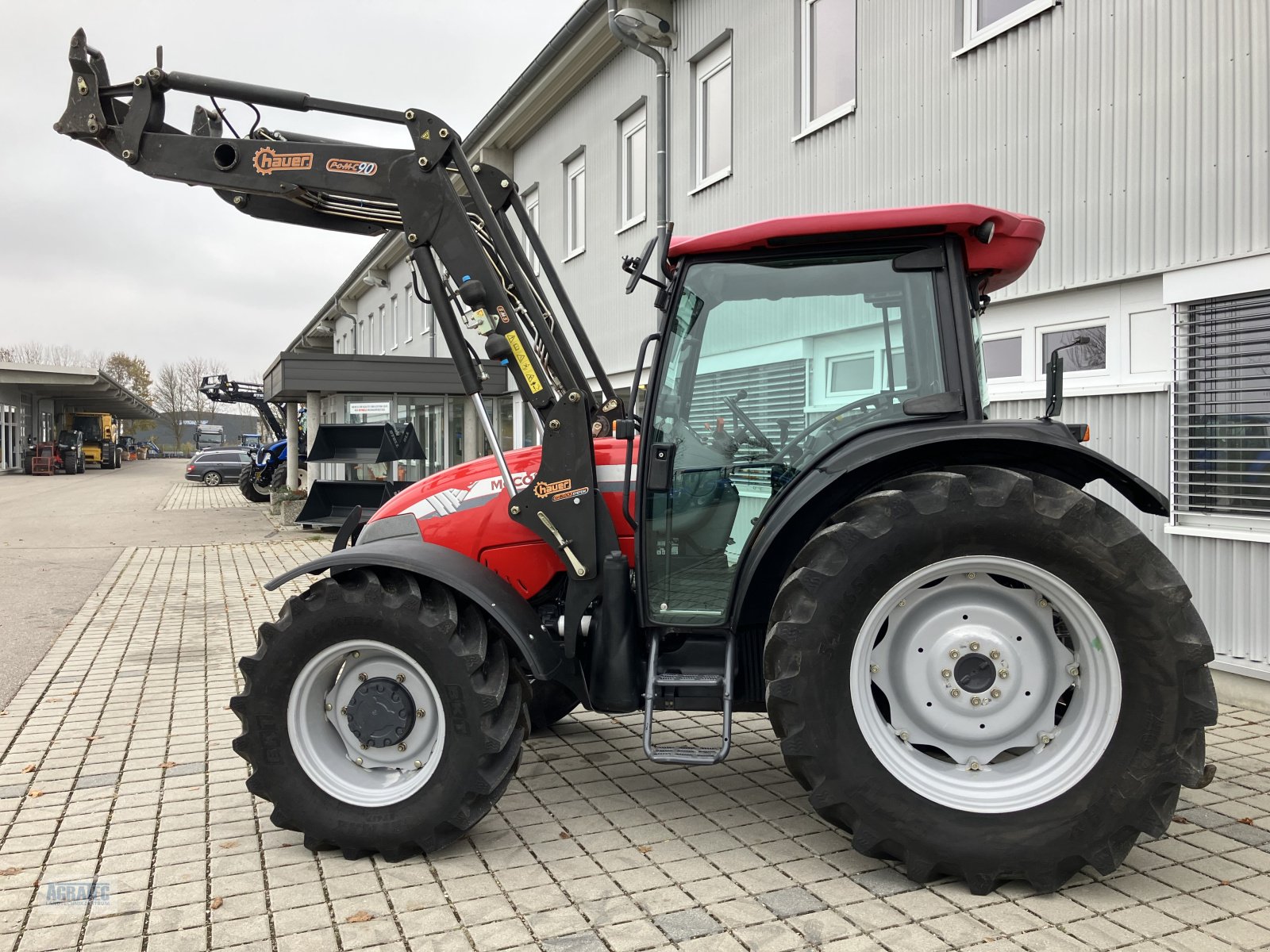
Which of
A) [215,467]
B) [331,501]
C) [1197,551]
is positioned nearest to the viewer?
[1197,551]

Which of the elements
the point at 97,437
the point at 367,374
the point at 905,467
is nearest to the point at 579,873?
the point at 905,467

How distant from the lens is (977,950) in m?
2.83

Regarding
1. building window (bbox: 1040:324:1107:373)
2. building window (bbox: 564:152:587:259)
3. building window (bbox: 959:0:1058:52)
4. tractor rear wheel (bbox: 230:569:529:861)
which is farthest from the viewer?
building window (bbox: 564:152:587:259)

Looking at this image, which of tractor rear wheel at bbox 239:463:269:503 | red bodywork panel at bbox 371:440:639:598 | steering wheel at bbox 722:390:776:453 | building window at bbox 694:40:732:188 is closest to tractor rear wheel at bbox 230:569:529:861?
red bodywork panel at bbox 371:440:639:598

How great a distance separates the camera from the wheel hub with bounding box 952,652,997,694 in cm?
333

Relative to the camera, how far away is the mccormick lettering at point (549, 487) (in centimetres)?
374

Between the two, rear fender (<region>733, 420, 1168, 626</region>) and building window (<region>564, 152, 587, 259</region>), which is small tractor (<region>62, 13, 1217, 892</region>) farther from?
building window (<region>564, 152, 587, 259</region>)

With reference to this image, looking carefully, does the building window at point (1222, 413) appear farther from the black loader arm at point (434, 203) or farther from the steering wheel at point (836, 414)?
the black loader arm at point (434, 203)

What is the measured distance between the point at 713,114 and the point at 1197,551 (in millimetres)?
7506

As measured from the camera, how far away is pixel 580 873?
3420 millimetres

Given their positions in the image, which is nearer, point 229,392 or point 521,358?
point 521,358

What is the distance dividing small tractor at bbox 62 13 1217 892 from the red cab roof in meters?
0.01

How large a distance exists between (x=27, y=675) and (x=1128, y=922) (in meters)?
6.82

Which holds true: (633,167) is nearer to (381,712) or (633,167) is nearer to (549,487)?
(549,487)
